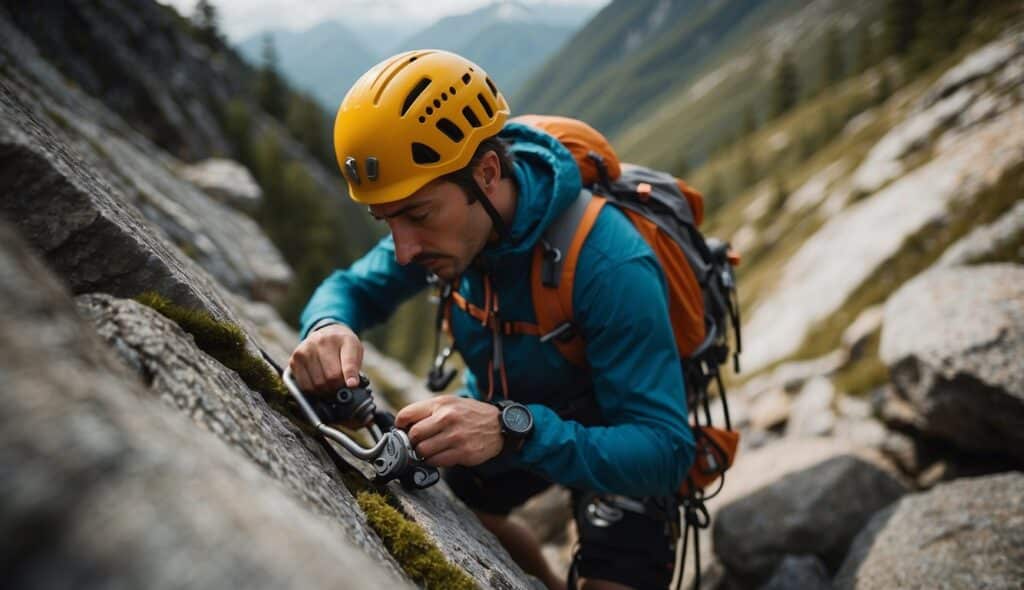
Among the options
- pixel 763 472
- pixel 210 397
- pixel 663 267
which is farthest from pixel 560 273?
pixel 763 472

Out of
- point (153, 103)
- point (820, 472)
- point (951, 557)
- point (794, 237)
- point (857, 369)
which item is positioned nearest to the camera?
point (951, 557)

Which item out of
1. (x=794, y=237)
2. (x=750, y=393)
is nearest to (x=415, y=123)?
(x=750, y=393)

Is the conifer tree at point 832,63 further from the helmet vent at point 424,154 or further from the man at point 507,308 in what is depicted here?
the helmet vent at point 424,154

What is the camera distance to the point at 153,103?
32.7m

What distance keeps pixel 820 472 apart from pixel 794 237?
121 feet

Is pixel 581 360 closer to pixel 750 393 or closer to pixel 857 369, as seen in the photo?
pixel 857 369

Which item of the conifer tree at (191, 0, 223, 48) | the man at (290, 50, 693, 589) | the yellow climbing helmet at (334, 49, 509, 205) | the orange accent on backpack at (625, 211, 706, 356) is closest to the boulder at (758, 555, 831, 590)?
the man at (290, 50, 693, 589)

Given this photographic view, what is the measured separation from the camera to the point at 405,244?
4410mm

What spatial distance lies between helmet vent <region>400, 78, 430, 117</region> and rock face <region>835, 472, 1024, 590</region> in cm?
653

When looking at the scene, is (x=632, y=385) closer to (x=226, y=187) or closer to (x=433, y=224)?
(x=433, y=224)

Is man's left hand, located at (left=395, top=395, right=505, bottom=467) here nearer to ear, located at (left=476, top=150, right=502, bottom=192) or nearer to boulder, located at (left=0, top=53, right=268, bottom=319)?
boulder, located at (left=0, top=53, right=268, bottom=319)

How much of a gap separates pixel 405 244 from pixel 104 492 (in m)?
3.22

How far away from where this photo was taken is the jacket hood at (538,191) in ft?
15.0

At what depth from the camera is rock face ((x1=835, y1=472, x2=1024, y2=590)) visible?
5.30m
